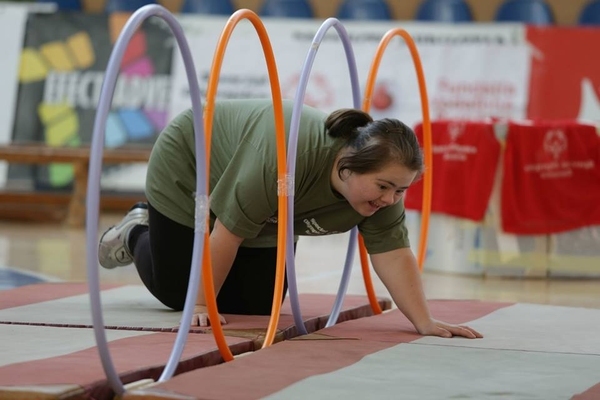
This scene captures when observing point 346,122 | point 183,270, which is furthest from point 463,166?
point 346,122

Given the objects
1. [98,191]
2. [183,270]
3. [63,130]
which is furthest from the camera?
[63,130]

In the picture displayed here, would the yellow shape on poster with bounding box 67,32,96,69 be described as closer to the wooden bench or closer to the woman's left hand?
the wooden bench

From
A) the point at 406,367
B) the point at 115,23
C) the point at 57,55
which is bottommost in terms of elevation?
the point at 406,367

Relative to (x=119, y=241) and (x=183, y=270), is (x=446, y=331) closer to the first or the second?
(x=183, y=270)

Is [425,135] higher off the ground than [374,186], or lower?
higher

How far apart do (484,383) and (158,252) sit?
4.71 feet

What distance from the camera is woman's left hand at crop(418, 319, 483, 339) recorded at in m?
3.40

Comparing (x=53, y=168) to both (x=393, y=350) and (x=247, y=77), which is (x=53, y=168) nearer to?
(x=247, y=77)

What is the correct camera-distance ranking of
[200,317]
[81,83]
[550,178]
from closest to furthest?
[200,317] < [550,178] < [81,83]

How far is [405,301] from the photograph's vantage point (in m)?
3.40

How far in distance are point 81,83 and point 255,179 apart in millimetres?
6596

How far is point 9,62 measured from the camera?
31.0 feet

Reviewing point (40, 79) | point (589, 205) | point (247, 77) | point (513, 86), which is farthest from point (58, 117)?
point (589, 205)

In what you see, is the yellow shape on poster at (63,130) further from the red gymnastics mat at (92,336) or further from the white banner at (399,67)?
the red gymnastics mat at (92,336)
